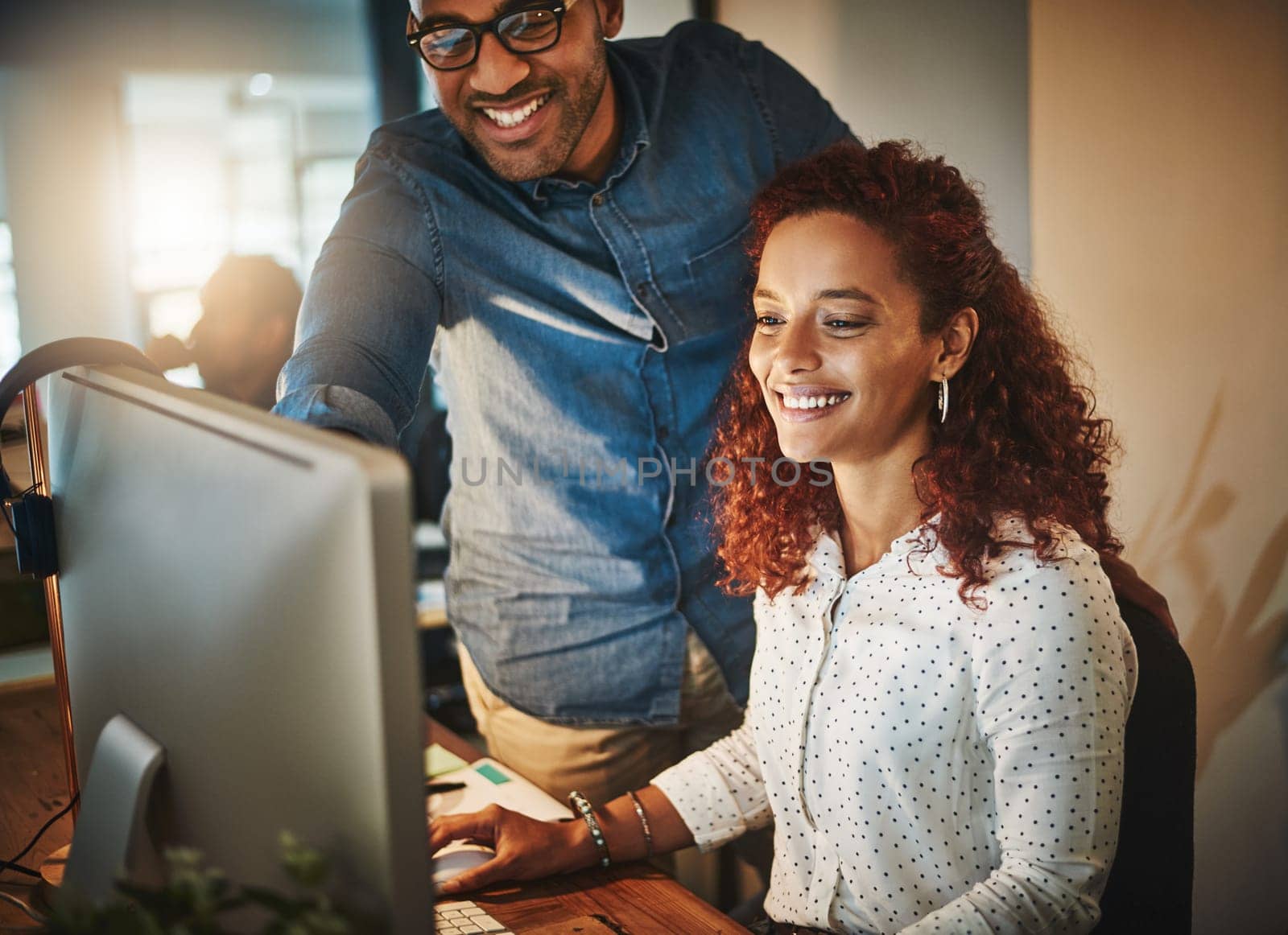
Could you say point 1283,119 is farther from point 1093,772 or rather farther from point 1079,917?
point 1079,917

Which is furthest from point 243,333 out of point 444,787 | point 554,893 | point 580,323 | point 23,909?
point 554,893

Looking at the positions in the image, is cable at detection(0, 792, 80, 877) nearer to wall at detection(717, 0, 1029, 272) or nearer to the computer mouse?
the computer mouse

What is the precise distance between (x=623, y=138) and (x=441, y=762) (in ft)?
2.93

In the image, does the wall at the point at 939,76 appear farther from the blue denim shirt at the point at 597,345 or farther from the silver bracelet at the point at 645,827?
the silver bracelet at the point at 645,827

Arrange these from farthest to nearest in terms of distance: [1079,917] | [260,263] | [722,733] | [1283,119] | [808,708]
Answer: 1. [260,263]
2. [722,733]
3. [1283,119]
4. [808,708]
5. [1079,917]

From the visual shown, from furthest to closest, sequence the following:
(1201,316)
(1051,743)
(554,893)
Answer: (1201,316) → (554,893) → (1051,743)

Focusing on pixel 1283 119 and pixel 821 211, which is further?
pixel 1283 119

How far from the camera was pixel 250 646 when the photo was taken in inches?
25.7

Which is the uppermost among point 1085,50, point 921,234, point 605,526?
point 1085,50

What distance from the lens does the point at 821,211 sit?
1.30 metres

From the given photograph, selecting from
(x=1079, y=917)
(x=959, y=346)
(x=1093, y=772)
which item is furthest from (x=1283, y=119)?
(x=1079, y=917)

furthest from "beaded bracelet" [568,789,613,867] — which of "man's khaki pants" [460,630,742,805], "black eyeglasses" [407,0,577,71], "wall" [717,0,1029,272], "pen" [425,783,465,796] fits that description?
"wall" [717,0,1029,272]

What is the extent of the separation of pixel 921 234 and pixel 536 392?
1.93 ft

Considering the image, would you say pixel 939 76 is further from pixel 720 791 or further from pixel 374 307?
pixel 720 791
